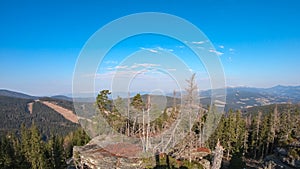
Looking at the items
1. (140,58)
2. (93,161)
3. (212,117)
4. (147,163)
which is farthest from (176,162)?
(212,117)

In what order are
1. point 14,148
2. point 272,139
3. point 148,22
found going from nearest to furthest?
point 148,22
point 14,148
point 272,139

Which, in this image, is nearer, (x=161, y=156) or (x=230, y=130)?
(x=161, y=156)

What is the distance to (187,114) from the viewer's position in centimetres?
2636

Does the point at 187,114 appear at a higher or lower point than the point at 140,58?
lower

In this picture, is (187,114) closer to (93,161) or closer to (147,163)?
(147,163)

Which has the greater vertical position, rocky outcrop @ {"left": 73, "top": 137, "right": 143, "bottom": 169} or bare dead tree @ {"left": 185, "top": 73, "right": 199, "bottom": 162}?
bare dead tree @ {"left": 185, "top": 73, "right": 199, "bottom": 162}

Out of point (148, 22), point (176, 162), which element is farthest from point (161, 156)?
point (148, 22)

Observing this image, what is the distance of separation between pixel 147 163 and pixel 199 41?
12.8 metres

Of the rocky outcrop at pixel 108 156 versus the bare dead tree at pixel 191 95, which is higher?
the bare dead tree at pixel 191 95

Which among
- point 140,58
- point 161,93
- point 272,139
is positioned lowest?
point 272,139

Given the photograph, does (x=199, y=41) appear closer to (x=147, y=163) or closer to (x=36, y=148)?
(x=147, y=163)

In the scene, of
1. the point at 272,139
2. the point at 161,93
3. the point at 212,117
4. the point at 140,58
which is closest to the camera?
the point at 140,58

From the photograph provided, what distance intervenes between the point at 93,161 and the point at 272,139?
1456 inches

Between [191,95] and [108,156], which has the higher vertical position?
[191,95]
